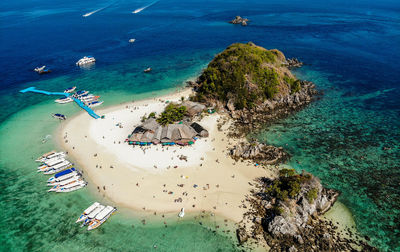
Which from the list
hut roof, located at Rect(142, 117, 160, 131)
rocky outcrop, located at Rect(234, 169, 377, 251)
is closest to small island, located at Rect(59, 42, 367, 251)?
rocky outcrop, located at Rect(234, 169, 377, 251)

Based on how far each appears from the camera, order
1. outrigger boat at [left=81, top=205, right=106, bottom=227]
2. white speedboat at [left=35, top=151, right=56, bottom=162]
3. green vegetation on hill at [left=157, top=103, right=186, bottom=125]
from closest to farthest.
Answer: outrigger boat at [left=81, top=205, right=106, bottom=227], white speedboat at [left=35, top=151, right=56, bottom=162], green vegetation on hill at [left=157, top=103, right=186, bottom=125]

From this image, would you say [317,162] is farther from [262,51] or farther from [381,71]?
[381,71]

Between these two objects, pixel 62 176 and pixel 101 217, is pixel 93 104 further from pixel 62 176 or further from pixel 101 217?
pixel 101 217

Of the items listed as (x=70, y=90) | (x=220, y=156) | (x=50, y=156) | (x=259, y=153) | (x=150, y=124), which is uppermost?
(x=150, y=124)

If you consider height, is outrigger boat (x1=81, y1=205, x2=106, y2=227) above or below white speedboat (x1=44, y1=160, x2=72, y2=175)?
above

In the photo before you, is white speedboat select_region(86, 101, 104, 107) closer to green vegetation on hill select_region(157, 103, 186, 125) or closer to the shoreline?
the shoreline

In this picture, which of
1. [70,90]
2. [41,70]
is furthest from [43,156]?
[41,70]

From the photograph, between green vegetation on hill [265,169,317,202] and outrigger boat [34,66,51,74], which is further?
outrigger boat [34,66,51,74]
